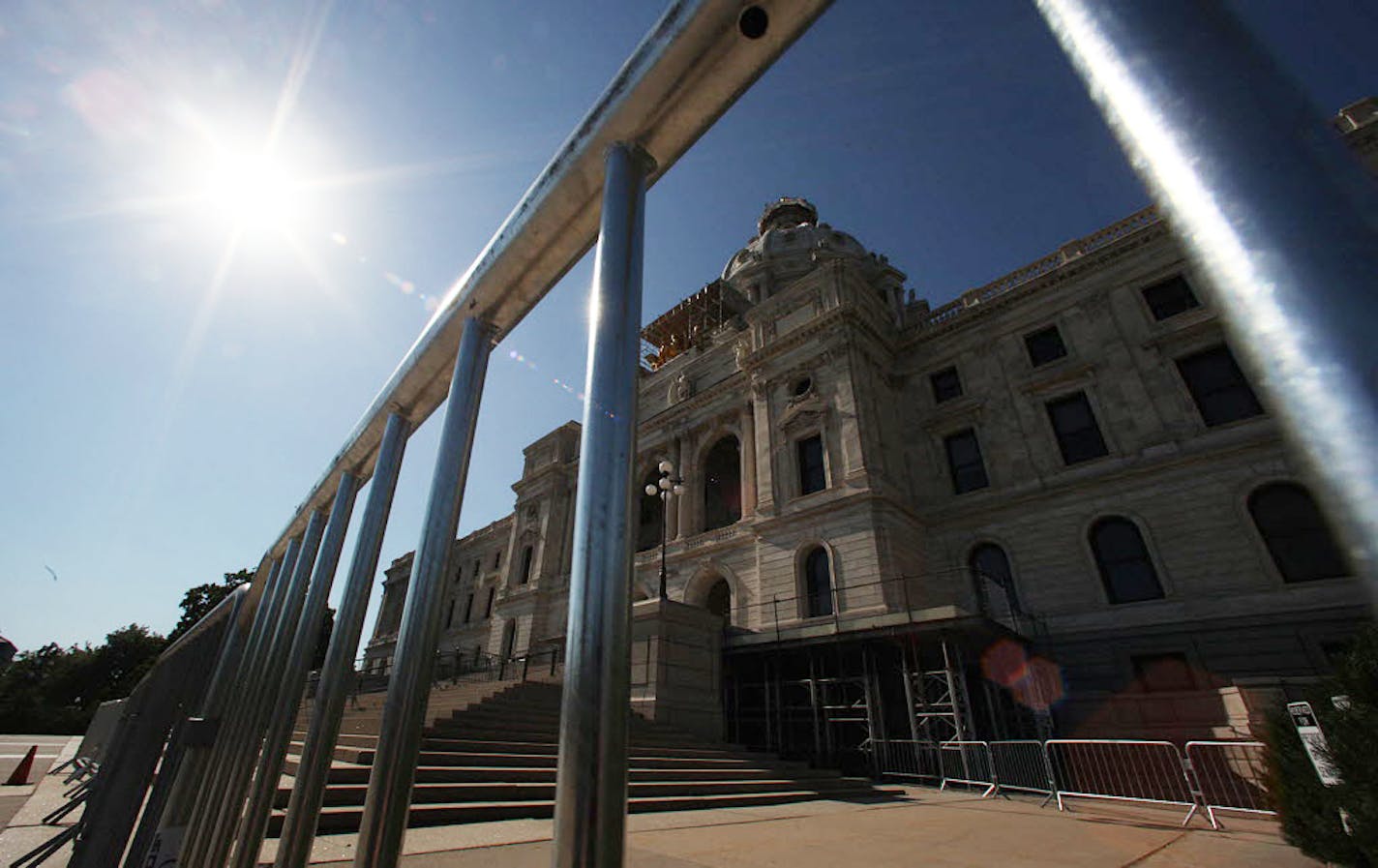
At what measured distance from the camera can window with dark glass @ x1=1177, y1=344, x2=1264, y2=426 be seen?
49.5 feet

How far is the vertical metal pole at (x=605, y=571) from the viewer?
1.27 metres

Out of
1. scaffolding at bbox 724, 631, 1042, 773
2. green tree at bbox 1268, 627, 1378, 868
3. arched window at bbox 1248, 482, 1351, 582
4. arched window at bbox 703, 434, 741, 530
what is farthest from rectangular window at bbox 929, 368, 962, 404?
green tree at bbox 1268, 627, 1378, 868

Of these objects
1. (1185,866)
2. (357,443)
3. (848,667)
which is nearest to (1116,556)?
(848,667)

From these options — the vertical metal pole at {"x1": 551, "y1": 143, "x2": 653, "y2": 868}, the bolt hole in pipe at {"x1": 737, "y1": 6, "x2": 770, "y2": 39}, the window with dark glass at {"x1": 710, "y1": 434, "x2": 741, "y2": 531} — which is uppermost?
the window with dark glass at {"x1": 710, "y1": 434, "x2": 741, "y2": 531}

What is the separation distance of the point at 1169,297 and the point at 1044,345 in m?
3.29

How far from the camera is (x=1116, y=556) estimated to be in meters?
15.4

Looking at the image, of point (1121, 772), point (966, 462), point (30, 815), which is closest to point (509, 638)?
point (966, 462)

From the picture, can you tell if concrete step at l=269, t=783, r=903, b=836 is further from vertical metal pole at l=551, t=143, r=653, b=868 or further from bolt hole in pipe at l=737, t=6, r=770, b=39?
bolt hole in pipe at l=737, t=6, r=770, b=39

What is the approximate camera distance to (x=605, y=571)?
1.42m

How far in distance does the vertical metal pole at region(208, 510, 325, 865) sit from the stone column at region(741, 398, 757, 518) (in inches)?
707

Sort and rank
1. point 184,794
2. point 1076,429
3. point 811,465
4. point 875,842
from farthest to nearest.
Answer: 1. point 811,465
2. point 1076,429
3. point 875,842
4. point 184,794

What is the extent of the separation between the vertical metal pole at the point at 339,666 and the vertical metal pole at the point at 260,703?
2.29ft

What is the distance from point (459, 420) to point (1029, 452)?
62.1 ft

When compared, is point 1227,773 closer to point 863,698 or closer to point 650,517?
point 863,698
